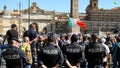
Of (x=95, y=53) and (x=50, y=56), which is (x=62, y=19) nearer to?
(x=95, y=53)

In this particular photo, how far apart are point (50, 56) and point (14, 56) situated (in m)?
0.77

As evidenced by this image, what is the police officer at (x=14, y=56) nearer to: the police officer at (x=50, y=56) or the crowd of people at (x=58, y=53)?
the crowd of people at (x=58, y=53)

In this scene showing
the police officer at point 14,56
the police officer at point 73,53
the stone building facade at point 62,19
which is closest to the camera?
the police officer at point 14,56

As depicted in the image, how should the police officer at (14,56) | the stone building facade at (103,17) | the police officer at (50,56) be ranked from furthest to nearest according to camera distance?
the stone building facade at (103,17), the police officer at (50,56), the police officer at (14,56)

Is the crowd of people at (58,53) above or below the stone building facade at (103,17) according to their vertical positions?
above

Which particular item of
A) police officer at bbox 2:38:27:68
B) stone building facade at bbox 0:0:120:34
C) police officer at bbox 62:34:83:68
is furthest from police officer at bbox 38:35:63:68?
stone building facade at bbox 0:0:120:34

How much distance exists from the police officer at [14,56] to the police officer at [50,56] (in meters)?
0.47

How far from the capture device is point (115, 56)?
13.8m

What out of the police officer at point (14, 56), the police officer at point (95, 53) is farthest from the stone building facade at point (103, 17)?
the police officer at point (14, 56)

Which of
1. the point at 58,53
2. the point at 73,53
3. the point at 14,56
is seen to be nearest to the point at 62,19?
the point at 73,53

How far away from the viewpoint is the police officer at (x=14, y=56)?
9586 mm

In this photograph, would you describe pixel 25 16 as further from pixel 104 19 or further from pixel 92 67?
pixel 92 67

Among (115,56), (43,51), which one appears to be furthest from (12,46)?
(115,56)

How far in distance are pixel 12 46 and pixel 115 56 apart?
4916mm
